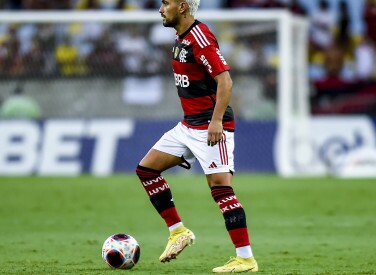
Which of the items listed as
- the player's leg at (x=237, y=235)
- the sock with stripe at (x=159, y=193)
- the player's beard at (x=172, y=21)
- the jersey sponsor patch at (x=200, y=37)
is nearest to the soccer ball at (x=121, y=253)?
the sock with stripe at (x=159, y=193)

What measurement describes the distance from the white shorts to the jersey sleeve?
1.98ft

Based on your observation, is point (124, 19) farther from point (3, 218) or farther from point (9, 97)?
point (3, 218)

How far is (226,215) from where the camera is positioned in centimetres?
822

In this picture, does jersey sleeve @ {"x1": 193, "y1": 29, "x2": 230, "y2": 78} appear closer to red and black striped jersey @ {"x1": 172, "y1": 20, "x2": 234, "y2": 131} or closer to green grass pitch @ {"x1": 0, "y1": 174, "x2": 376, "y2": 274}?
red and black striped jersey @ {"x1": 172, "y1": 20, "x2": 234, "y2": 131}

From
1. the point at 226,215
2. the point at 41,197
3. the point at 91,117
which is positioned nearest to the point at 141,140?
the point at 91,117

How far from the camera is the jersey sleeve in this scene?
8.16 m

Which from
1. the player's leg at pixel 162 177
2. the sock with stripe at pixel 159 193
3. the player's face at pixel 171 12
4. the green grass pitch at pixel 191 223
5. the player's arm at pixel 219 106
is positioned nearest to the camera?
the player's arm at pixel 219 106

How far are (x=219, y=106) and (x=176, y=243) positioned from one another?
1.40m

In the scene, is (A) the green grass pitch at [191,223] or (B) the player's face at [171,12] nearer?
(B) the player's face at [171,12]

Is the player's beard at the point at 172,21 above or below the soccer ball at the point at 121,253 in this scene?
above

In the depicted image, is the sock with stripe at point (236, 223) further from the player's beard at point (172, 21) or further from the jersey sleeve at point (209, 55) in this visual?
the player's beard at point (172, 21)

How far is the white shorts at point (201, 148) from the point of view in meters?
8.35

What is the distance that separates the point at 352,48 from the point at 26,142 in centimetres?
835

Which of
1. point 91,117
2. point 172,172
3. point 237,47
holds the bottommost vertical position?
point 172,172
